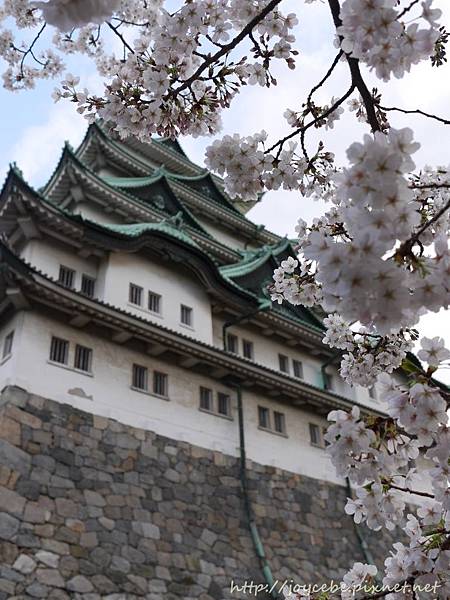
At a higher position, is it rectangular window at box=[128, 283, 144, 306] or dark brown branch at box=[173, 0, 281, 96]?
rectangular window at box=[128, 283, 144, 306]

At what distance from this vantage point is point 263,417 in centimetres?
1612

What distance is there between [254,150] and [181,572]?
971cm

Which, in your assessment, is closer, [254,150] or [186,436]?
[254,150]

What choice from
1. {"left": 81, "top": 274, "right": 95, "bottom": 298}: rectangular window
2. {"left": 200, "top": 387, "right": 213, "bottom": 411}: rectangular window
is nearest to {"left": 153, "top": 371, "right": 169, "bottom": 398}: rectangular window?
{"left": 200, "top": 387, "right": 213, "bottom": 411}: rectangular window

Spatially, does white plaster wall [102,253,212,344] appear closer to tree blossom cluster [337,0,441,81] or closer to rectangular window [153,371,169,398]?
rectangular window [153,371,169,398]

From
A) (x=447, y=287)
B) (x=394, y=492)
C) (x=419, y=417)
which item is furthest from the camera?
(x=394, y=492)

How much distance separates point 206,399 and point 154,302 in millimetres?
2940

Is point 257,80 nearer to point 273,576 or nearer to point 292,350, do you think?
point 273,576

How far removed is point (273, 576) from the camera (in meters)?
13.1

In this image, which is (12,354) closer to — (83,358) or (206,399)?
(83,358)

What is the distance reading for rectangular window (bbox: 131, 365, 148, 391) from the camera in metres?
13.8

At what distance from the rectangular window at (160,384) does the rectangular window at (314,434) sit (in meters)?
4.91

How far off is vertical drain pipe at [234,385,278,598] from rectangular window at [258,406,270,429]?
0.79m

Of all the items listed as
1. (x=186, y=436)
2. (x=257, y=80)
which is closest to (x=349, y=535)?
(x=186, y=436)
